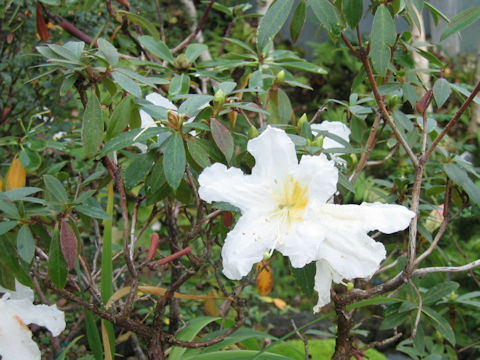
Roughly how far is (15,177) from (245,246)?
0.82m

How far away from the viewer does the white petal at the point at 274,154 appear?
3.02ft

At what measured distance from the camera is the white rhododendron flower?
88cm

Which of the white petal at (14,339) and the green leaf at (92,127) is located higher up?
the green leaf at (92,127)

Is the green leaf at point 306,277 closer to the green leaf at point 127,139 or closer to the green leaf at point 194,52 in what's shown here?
the green leaf at point 127,139

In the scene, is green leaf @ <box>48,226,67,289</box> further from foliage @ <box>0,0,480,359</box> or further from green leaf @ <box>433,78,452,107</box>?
green leaf @ <box>433,78,452,107</box>

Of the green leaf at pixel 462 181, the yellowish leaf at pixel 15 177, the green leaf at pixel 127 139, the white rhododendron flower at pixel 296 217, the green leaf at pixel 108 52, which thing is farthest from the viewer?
the yellowish leaf at pixel 15 177

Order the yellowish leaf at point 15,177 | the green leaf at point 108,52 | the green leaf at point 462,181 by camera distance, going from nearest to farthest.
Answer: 1. the green leaf at point 108,52
2. the green leaf at point 462,181
3. the yellowish leaf at point 15,177

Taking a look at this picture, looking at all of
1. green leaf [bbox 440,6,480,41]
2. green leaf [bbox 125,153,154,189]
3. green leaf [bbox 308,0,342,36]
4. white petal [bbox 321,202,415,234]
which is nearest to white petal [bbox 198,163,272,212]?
white petal [bbox 321,202,415,234]

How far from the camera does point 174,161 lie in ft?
3.20

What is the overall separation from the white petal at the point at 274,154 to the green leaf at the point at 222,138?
0.27ft

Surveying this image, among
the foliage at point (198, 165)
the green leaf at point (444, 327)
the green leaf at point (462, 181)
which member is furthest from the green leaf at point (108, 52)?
the green leaf at point (444, 327)

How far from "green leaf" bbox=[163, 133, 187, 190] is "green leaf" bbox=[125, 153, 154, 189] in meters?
0.14

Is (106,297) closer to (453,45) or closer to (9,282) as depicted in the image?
(9,282)

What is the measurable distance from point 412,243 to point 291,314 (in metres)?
2.09
